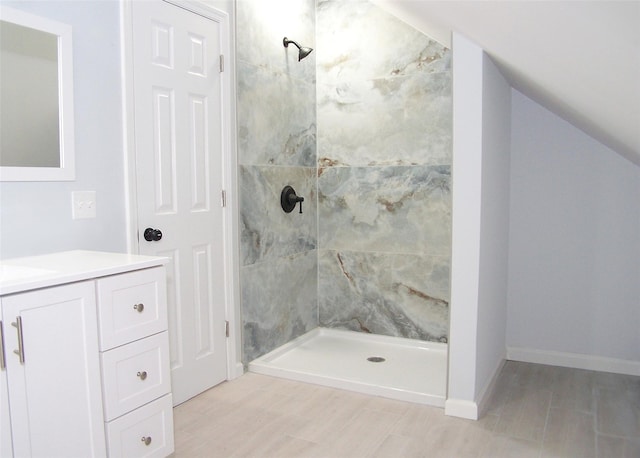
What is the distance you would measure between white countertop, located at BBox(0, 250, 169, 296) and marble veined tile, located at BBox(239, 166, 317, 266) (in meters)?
1.19

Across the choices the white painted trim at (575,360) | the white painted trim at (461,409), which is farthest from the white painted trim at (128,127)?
the white painted trim at (575,360)

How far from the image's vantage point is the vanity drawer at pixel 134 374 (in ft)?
6.15

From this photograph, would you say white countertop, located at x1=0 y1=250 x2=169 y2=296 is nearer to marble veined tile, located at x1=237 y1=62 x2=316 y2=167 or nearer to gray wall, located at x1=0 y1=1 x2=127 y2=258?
gray wall, located at x1=0 y1=1 x2=127 y2=258

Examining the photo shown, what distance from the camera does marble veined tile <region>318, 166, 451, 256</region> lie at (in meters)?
3.71

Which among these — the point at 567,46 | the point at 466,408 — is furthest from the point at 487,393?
the point at 567,46

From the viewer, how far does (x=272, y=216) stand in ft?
11.6

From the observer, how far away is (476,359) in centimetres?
265

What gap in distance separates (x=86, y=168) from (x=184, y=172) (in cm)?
60

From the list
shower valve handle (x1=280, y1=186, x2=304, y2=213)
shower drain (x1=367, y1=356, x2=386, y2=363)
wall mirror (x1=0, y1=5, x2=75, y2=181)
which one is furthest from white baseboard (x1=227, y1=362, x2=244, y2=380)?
wall mirror (x1=0, y1=5, x2=75, y2=181)

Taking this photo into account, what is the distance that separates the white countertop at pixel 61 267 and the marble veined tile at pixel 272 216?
1.19 meters

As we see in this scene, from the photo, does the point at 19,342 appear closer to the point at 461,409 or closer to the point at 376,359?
the point at 461,409

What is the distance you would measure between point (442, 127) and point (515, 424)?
6.51 feet

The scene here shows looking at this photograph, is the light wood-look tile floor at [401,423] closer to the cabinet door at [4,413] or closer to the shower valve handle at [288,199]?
the cabinet door at [4,413]

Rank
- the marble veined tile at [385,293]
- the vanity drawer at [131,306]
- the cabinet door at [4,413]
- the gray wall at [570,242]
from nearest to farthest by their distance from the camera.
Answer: the cabinet door at [4,413] < the vanity drawer at [131,306] < the gray wall at [570,242] < the marble veined tile at [385,293]
